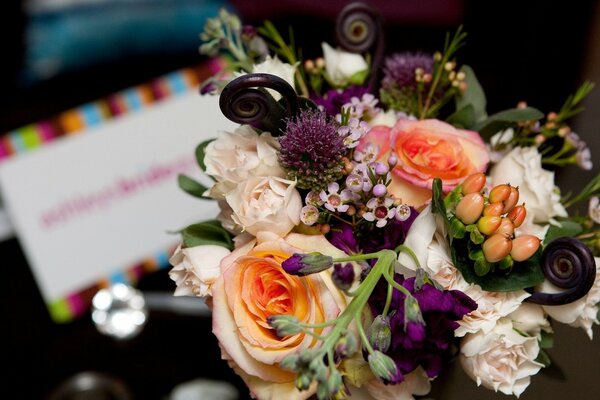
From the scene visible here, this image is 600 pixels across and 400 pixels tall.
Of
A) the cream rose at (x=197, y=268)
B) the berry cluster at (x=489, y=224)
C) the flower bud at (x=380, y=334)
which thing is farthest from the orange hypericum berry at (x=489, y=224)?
the cream rose at (x=197, y=268)

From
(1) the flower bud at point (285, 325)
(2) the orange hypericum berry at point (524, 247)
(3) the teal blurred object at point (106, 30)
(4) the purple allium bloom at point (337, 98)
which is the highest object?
(4) the purple allium bloom at point (337, 98)

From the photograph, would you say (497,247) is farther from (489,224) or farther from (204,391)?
(204,391)

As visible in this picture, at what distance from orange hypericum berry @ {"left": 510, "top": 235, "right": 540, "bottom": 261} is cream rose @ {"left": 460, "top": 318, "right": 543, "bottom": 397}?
7cm

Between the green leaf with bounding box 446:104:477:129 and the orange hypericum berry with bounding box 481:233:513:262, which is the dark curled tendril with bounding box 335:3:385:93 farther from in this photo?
the orange hypericum berry with bounding box 481:233:513:262

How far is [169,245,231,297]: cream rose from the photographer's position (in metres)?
0.55

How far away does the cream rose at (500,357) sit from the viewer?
0.52 meters

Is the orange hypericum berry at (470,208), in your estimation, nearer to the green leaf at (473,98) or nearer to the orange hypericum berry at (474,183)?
the orange hypericum berry at (474,183)

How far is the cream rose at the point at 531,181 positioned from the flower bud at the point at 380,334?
0.19 m

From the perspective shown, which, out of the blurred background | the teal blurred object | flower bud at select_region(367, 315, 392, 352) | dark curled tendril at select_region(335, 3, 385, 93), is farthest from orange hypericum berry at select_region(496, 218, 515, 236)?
the teal blurred object

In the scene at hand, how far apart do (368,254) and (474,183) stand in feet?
0.32

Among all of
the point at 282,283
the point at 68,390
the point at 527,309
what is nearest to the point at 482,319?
the point at 527,309

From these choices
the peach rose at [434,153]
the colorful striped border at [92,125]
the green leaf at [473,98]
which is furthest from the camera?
the colorful striped border at [92,125]

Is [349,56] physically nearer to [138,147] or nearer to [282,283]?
[282,283]

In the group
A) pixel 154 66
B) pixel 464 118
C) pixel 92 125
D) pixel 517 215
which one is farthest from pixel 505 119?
pixel 154 66
